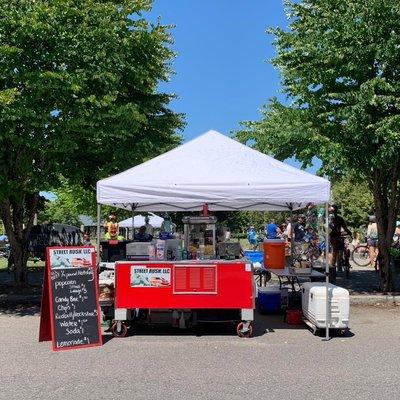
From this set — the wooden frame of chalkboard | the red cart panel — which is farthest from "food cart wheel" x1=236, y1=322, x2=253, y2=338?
the wooden frame of chalkboard

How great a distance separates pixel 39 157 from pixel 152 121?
160 inches

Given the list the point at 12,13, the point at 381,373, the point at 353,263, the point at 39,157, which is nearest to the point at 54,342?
the point at 381,373

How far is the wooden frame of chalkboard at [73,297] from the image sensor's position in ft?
24.6

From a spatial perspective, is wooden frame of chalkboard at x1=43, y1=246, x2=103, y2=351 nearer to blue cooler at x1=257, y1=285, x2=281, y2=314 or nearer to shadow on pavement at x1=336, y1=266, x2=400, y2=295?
blue cooler at x1=257, y1=285, x2=281, y2=314

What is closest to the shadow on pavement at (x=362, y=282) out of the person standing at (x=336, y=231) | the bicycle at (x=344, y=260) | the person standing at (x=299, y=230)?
the bicycle at (x=344, y=260)

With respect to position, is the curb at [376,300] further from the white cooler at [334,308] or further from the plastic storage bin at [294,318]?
the white cooler at [334,308]

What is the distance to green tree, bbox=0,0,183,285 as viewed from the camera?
997cm

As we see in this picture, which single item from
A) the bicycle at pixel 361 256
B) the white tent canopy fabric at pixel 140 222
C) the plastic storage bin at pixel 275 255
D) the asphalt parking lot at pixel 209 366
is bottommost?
the asphalt parking lot at pixel 209 366

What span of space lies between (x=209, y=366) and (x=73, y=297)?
7.44 ft

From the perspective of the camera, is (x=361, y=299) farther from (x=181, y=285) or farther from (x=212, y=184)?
(x=212, y=184)

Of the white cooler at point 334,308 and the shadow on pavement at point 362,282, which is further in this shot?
the shadow on pavement at point 362,282

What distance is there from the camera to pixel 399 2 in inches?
416

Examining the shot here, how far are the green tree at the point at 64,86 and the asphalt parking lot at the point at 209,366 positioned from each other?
354 cm

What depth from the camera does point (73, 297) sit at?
7.68m
